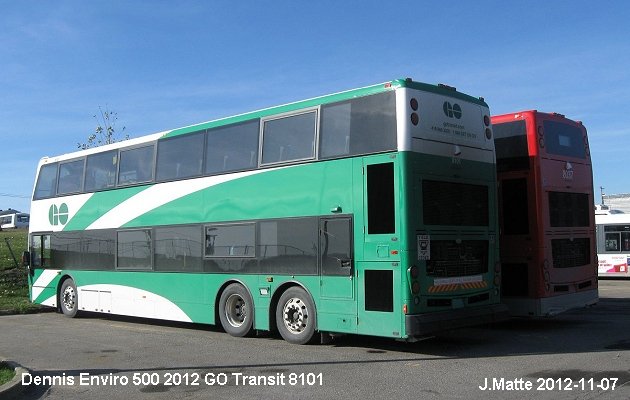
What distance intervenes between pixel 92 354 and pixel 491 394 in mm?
6817

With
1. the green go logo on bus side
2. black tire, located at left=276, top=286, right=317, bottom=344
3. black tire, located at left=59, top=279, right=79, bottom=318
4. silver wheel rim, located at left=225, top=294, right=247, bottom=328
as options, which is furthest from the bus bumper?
the green go logo on bus side

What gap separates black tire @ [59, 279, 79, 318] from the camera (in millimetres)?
17552

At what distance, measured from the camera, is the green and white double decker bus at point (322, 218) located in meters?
10.1

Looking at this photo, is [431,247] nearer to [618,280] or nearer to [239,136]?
→ [239,136]

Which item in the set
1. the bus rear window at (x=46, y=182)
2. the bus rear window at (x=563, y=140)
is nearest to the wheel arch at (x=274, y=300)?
the bus rear window at (x=563, y=140)

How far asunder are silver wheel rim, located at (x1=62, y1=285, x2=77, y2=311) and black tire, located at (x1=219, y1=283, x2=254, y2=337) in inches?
255

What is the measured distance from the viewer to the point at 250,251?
41.0 ft

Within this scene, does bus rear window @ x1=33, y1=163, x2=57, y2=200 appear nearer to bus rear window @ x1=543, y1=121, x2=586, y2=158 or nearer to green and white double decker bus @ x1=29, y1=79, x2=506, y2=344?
green and white double decker bus @ x1=29, y1=79, x2=506, y2=344

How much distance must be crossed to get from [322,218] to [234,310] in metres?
3.21

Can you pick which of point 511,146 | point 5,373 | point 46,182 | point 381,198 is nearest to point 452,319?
point 381,198

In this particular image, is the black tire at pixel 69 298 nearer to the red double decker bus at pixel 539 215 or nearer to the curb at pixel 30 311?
the curb at pixel 30 311

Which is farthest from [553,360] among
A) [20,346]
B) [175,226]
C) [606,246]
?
[606,246]

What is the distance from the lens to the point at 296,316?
11.6 meters

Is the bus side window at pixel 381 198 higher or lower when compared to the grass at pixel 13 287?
higher
